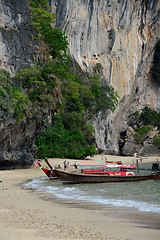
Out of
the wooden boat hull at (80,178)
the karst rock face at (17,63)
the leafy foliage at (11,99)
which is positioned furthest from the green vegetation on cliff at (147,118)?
the wooden boat hull at (80,178)

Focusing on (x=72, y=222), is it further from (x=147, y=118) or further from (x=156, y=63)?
(x=156, y=63)

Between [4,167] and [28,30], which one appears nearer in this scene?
[4,167]

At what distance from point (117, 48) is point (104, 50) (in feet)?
11.1

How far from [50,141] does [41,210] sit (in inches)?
942

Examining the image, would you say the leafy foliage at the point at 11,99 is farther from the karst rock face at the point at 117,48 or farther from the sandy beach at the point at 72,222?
the karst rock face at the point at 117,48

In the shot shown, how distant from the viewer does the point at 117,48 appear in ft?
162

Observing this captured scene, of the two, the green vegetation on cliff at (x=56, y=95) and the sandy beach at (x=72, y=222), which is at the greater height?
the green vegetation on cliff at (x=56, y=95)

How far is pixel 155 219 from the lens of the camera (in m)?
7.61

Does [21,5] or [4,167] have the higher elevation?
[21,5]

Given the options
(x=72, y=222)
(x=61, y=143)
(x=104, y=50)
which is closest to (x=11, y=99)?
(x=61, y=143)

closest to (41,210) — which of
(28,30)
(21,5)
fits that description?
(28,30)

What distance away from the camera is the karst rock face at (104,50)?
1015 inches

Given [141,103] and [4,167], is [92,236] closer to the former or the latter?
[4,167]

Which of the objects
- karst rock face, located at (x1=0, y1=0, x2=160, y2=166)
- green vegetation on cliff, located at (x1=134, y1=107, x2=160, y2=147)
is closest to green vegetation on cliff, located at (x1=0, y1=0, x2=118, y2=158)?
karst rock face, located at (x1=0, y1=0, x2=160, y2=166)
